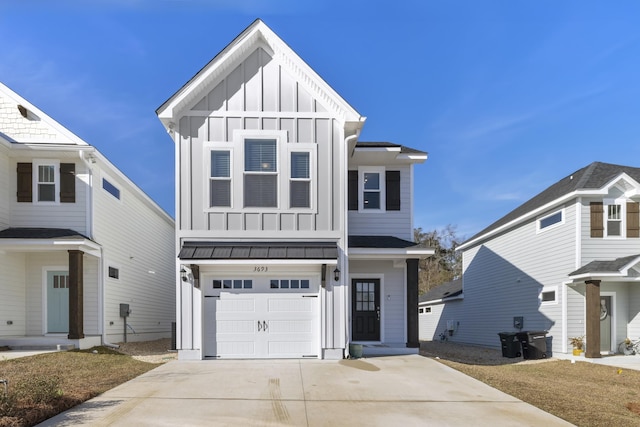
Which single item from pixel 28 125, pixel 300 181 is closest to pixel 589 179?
pixel 300 181

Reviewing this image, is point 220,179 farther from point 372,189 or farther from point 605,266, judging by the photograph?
point 605,266

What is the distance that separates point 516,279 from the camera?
20469 millimetres

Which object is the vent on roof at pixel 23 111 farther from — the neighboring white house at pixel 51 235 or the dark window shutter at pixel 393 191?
the dark window shutter at pixel 393 191

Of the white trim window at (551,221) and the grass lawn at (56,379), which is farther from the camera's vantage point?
the white trim window at (551,221)

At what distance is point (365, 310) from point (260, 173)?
5.52m

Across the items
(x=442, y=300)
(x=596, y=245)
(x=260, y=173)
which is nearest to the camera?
(x=260, y=173)

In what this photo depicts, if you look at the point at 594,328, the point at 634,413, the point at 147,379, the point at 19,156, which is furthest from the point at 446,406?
Result: the point at 19,156

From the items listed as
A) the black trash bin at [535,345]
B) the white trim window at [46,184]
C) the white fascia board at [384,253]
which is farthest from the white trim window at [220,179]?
the black trash bin at [535,345]

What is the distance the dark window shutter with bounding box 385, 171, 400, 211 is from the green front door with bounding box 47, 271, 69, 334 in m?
10.6

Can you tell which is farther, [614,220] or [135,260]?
[135,260]

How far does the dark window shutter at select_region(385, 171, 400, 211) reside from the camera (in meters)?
15.7

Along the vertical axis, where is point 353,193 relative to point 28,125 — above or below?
below

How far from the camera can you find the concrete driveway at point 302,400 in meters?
6.82

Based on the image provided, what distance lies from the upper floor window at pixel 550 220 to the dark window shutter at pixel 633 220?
2007mm
